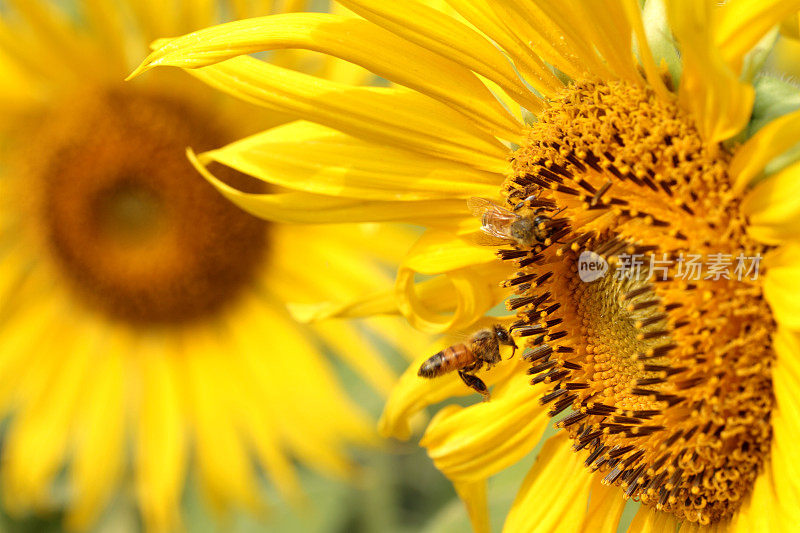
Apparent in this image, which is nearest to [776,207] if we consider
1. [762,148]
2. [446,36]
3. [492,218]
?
[762,148]

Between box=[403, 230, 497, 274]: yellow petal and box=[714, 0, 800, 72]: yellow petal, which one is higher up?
box=[714, 0, 800, 72]: yellow petal

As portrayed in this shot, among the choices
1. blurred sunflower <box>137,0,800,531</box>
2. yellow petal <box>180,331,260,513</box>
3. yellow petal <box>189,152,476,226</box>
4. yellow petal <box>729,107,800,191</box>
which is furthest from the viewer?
yellow petal <box>180,331,260,513</box>

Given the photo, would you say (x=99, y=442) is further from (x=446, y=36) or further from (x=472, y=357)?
(x=446, y=36)

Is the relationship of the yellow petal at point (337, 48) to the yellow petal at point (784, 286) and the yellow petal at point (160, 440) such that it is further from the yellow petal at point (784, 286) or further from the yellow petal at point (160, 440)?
the yellow petal at point (160, 440)

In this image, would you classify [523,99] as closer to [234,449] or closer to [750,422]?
[750,422]

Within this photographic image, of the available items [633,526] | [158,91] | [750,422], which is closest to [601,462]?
[633,526]

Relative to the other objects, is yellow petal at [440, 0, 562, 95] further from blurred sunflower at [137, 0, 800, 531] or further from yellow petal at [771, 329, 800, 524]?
yellow petal at [771, 329, 800, 524]

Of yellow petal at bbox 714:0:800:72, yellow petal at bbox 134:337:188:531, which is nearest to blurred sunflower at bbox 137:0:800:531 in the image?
yellow petal at bbox 714:0:800:72
